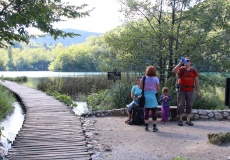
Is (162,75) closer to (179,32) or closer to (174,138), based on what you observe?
(179,32)

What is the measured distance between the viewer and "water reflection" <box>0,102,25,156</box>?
21.7ft

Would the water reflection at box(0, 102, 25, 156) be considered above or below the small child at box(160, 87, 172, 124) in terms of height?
below

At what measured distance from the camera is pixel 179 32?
10.0m

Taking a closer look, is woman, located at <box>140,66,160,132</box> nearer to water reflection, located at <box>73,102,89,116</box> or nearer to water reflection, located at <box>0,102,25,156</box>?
water reflection, located at <box>0,102,25,156</box>

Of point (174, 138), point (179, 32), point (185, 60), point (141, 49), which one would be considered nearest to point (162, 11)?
point (179, 32)

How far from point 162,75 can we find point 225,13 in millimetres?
2851

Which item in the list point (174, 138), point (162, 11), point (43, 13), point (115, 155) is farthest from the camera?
point (162, 11)

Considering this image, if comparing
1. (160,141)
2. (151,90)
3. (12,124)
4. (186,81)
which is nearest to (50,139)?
(160,141)

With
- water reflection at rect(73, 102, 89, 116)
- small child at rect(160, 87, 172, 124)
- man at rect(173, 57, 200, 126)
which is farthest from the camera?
water reflection at rect(73, 102, 89, 116)

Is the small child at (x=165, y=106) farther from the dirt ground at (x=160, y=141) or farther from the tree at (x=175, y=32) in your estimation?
the tree at (x=175, y=32)

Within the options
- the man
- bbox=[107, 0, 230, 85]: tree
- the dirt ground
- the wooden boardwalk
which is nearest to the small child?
the dirt ground

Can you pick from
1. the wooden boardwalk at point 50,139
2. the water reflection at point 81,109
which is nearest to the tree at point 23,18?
the wooden boardwalk at point 50,139

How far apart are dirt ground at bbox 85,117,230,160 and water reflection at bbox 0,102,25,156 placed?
1906mm

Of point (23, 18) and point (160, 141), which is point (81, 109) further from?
point (23, 18)
